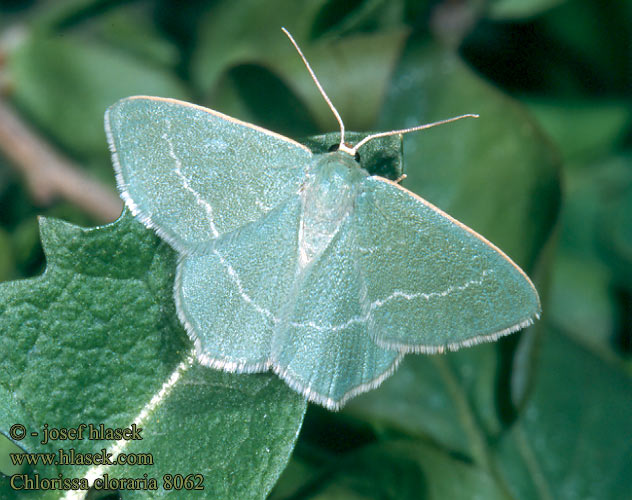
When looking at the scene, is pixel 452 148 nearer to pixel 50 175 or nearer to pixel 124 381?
pixel 124 381

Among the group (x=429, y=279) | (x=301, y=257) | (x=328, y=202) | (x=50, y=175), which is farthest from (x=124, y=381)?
(x=50, y=175)

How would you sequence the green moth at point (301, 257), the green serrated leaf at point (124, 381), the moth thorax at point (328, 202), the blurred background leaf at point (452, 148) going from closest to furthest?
the green serrated leaf at point (124, 381) < the green moth at point (301, 257) < the moth thorax at point (328, 202) < the blurred background leaf at point (452, 148)

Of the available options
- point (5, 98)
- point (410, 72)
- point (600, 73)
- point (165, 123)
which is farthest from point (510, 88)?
→ point (5, 98)

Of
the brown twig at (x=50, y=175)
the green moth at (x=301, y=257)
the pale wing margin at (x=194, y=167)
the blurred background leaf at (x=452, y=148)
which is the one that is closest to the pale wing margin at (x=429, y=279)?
the green moth at (x=301, y=257)

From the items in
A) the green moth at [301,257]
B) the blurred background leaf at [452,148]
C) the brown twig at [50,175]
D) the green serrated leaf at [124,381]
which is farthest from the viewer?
the brown twig at [50,175]

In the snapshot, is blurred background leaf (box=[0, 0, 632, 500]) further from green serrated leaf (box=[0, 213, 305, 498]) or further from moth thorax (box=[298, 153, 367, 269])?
moth thorax (box=[298, 153, 367, 269])

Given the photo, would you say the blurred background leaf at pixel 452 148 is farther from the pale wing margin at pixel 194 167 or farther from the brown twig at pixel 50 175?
the pale wing margin at pixel 194 167
